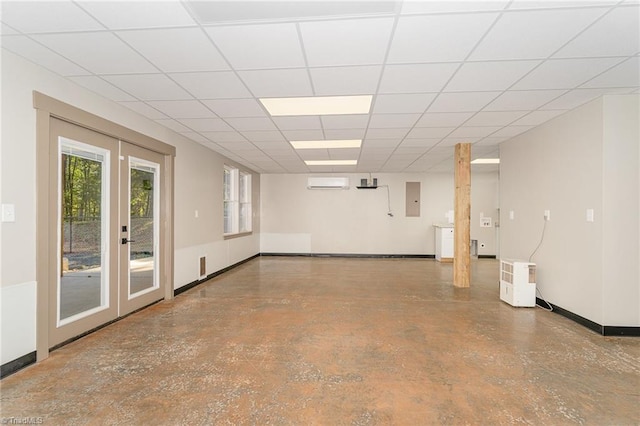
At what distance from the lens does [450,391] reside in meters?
2.23

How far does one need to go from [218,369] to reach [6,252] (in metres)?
1.89

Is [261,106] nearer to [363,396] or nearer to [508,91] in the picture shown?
[508,91]

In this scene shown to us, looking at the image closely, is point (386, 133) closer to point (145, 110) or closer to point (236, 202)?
point (145, 110)

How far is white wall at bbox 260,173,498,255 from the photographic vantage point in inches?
355

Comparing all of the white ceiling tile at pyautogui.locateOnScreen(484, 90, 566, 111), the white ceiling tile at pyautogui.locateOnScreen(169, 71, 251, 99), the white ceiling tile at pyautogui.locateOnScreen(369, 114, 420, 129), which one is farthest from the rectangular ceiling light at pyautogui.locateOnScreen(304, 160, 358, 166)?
the white ceiling tile at pyautogui.locateOnScreen(169, 71, 251, 99)

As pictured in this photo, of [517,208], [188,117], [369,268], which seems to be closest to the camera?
[188,117]

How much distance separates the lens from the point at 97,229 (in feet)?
11.2

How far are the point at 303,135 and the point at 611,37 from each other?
11.7ft

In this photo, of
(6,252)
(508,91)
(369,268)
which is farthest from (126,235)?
(369,268)

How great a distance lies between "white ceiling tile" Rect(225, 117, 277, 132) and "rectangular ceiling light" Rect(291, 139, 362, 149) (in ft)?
3.40

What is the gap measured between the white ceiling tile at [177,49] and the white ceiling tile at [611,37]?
8.86 ft

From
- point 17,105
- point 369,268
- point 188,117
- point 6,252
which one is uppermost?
point 188,117

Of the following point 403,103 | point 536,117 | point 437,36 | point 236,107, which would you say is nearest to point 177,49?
point 236,107

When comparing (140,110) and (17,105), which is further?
(140,110)
